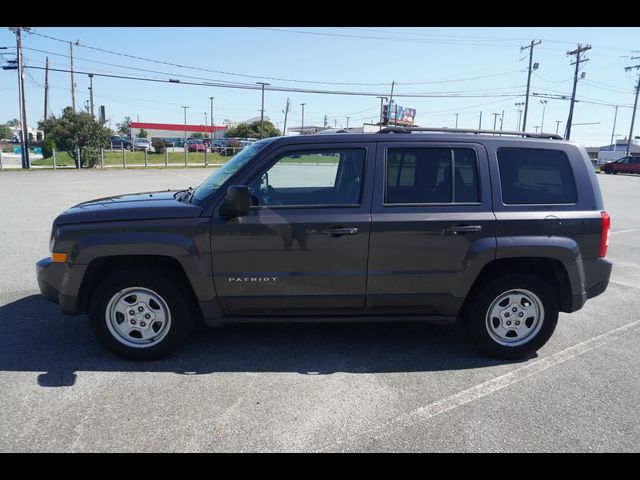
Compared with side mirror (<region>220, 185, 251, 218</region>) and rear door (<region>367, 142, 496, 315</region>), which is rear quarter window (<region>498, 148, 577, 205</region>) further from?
side mirror (<region>220, 185, 251, 218</region>)

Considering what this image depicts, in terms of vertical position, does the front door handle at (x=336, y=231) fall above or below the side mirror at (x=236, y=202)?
below

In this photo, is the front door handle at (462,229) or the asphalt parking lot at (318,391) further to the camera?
the front door handle at (462,229)

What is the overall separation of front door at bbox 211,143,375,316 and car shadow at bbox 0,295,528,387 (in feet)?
1.42

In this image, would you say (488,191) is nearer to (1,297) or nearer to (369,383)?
(369,383)

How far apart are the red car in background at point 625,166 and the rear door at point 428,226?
4749 centimetres

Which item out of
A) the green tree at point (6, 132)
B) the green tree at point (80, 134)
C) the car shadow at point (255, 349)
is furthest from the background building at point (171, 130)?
the car shadow at point (255, 349)

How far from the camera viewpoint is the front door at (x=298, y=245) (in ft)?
11.9

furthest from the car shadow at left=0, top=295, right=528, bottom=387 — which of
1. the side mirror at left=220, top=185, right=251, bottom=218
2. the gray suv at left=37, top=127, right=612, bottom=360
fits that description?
the side mirror at left=220, top=185, right=251, bottom=218

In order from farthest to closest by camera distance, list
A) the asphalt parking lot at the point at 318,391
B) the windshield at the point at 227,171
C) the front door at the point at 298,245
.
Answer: the windshield at the point at 227,171, the front door at the point at 298,245, the asphalt parking lot at the point at 318,391

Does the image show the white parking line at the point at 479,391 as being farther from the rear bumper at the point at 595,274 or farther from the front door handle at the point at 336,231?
the front door handle at the point at 336,231

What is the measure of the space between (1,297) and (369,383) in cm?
438

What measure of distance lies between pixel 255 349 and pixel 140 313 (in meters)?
1.03
